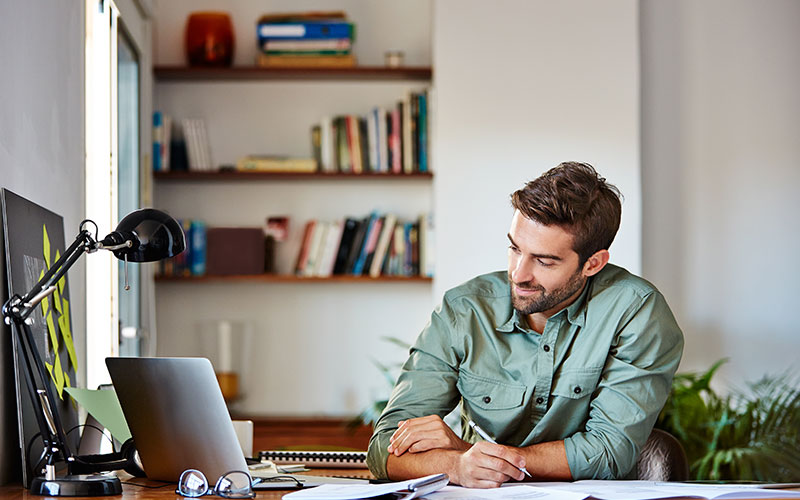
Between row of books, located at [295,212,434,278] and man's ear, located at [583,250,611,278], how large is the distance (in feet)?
6.59

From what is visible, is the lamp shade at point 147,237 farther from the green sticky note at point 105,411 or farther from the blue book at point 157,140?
the blue book at point 157,140

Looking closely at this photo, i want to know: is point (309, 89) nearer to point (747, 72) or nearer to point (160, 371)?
point (747, 72)

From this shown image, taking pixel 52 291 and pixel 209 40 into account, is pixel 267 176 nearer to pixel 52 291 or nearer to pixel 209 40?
pixel 209 40

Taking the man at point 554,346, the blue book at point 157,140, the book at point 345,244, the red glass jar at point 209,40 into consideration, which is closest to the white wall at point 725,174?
the book at point 345,244

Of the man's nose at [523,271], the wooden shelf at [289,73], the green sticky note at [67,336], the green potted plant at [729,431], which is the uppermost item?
the wooden shelf at [289,73]

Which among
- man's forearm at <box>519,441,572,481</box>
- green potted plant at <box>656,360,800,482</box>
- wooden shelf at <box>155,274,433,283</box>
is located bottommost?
green potted plant at <box>656,360,800,482</box>

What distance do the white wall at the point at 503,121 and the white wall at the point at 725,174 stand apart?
0.35m

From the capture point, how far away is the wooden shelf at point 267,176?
3947 millimetres

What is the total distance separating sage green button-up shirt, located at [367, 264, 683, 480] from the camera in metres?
1.87

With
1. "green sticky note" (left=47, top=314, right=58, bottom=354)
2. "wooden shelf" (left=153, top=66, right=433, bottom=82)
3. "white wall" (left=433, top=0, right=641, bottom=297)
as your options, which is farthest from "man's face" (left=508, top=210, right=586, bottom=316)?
"wooden shelf" (left=153, top=66, right=433, bottom=82)

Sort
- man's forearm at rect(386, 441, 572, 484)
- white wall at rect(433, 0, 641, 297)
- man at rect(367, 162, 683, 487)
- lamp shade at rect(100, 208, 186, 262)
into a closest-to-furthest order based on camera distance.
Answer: lamp shade at rect(100, 208, 186, 262)
man's forearm at rect(386, 441, 572, 484)
man at rect(367, 162, 683, 487)
white wall at rect(433, 0, 641, 297)

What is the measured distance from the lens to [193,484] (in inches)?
58.1

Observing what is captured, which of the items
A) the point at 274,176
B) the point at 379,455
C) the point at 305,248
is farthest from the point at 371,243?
the point at 379,455

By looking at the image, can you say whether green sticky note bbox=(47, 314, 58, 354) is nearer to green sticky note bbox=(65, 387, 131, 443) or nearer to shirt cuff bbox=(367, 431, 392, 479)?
green sticky note bbox=(65, 387, 131, 443)
